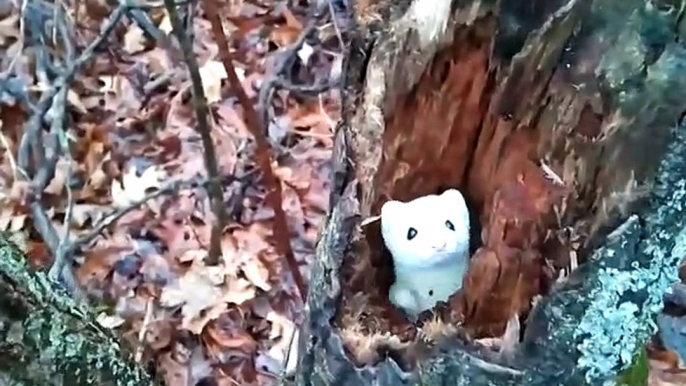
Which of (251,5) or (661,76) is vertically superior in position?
(661,76)

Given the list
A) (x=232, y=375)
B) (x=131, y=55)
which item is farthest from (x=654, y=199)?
(x=131, y=55)

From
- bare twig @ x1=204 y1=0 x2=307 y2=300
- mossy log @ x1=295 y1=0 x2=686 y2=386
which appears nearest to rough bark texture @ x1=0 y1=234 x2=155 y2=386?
mossy log @ x1=295 y1=0 x2=686 y2=386

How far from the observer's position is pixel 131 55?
11.4ft

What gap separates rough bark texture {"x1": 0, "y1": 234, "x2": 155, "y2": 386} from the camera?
1.12 metres

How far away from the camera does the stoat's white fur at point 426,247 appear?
4.30 feet

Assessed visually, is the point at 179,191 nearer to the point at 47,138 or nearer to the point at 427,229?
the point at 47,138

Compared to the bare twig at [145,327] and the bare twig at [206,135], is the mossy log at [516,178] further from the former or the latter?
the bare twig at [145,327]

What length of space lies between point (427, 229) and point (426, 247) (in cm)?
6

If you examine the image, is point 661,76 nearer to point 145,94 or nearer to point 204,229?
point 204,229

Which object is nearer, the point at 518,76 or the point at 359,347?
the point at 518,76

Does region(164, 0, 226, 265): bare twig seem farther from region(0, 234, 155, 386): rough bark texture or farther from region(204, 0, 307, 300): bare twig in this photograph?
region(0, 234, 155, 386): rough bark texture

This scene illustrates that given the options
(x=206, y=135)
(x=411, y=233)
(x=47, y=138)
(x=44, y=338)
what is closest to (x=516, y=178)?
(x=411, y=233)

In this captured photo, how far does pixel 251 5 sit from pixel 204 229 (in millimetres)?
1180

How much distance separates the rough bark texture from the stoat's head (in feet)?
1.43
